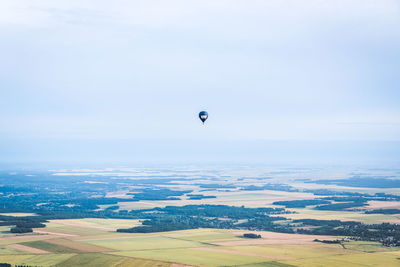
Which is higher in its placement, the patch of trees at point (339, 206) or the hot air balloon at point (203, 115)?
the hot air balloon at point (203, 115)

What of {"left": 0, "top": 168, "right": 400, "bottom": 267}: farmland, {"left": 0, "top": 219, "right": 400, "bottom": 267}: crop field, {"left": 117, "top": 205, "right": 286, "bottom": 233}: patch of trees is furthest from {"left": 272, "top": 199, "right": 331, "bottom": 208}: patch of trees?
{"left": 0, "top": 219, "right": 400, "bottom": 267}: crop field

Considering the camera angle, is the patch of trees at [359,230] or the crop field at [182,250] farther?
the patch of trees at [359,230]

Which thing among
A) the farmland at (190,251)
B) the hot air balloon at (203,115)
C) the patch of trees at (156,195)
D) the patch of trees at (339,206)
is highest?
the hot air balloon at (203,115)

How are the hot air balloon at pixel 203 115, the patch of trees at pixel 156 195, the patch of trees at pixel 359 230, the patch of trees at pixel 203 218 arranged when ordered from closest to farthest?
the patch of trees at pixel 359 230, the hot air balloon at pixel 203 115, the patch of trees at pixel 203 218, the patch of trees at pixel 156 195

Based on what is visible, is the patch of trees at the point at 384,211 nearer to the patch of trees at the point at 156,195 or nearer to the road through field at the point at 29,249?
the patch of trees at the point at 156,195

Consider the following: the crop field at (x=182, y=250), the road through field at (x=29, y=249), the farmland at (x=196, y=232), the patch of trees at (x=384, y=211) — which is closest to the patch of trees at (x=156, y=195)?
the farmland at (x=196, y=232)

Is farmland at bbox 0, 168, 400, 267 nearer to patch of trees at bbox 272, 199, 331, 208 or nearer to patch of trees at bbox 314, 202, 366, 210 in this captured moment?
patch of trees at bbox 314, 202, 366, 210

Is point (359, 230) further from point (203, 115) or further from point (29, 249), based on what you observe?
point (29, 249)

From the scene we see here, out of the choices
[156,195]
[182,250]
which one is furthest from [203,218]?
[156,195]

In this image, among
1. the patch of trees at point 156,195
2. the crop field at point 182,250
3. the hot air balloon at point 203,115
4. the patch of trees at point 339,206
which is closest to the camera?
the crop field at point 182,250
